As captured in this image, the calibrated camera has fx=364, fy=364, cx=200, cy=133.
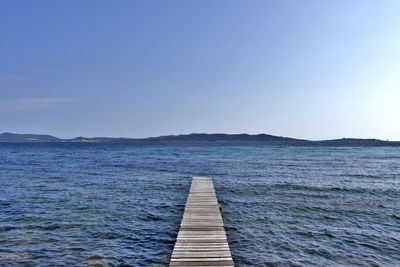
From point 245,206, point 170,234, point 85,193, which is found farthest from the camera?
point 85,193

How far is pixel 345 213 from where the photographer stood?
20016mm

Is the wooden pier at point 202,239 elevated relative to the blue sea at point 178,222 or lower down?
elevated

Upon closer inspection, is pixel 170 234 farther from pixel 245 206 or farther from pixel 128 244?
pixel 245 206

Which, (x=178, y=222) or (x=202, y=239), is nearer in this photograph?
(x=202, y=239)

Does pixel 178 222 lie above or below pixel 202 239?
below

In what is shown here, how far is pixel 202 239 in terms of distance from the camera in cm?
1305

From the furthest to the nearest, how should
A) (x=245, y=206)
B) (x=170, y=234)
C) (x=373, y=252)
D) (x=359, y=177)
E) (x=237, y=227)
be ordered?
(x=359, y=177)
(x=245, y=206)
(x=237, y=227)
(x=170, y=234)
(x=373, y=252)

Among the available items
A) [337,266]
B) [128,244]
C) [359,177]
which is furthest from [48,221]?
[359,177]

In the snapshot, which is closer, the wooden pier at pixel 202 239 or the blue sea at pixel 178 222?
the wooden pier at pixel 202 239

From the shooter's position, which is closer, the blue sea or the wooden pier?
the wooden pier

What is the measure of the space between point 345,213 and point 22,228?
53.9 ft

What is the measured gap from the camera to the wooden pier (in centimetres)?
1104

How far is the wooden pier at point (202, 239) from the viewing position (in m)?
11.0

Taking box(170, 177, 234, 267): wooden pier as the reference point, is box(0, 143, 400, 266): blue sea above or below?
below
